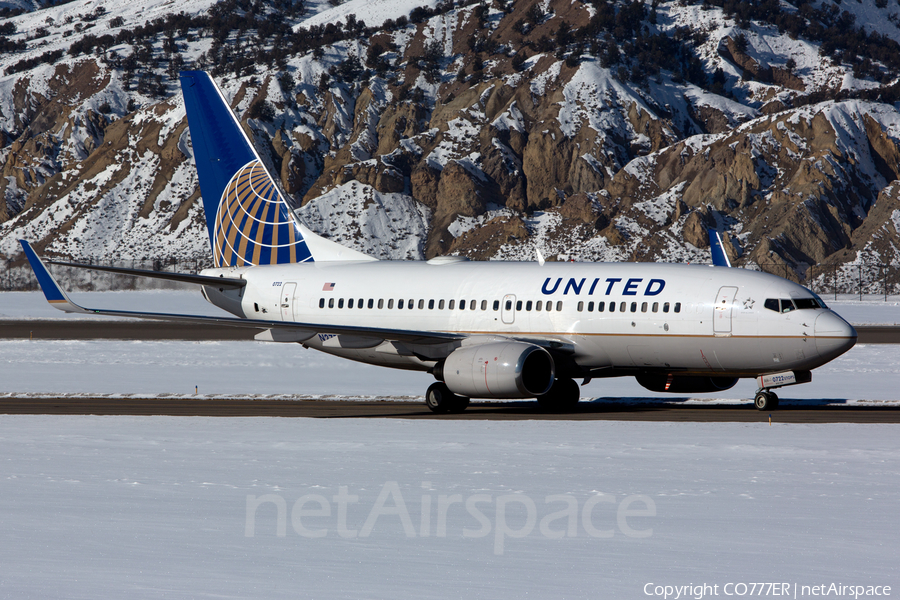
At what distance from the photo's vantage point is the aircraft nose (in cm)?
2417

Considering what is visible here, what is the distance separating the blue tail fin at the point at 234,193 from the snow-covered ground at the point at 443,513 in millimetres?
13357

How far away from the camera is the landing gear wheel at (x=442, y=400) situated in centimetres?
2662

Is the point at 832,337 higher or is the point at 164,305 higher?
the point at 832,337

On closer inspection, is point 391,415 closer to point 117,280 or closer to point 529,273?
point 529,273

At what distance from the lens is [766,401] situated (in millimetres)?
25516

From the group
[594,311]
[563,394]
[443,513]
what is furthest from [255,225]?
[443,513]

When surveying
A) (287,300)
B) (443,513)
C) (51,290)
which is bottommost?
(287,300)

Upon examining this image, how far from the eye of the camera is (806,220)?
4611 inches

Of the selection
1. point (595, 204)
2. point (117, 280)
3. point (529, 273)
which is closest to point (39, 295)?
Result: point (117, 280)
